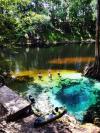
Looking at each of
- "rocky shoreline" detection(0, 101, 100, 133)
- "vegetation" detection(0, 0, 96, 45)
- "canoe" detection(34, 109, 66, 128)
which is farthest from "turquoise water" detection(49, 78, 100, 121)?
"vegetation" detection(0, 0, 96, 45)

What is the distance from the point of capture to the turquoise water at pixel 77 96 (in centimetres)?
1989

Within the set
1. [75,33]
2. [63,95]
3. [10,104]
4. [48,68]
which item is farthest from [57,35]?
[10,104]

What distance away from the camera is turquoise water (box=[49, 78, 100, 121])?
1989 centimetres

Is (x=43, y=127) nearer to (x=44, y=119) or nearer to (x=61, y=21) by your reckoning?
(x=44, y=119)

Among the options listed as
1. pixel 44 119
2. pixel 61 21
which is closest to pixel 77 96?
pixel 44 119

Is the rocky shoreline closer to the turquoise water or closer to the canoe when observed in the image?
the canoe

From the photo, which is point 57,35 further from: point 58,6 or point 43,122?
point 43,122

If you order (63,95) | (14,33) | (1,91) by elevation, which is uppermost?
(14,33)

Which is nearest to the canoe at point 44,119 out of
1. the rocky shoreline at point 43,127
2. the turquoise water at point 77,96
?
the rocky shoreline at point 43,127

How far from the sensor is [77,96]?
22.8 m

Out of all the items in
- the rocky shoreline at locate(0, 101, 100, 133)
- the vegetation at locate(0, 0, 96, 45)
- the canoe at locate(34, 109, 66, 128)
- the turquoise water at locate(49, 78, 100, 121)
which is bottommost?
the turquoise water at locate(49, 78, 100, 121)

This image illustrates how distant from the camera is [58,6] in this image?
287 ft

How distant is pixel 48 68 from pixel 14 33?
935 centimetres

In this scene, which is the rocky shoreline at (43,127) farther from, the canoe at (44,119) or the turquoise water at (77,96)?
the turquoise water at (77,96)
